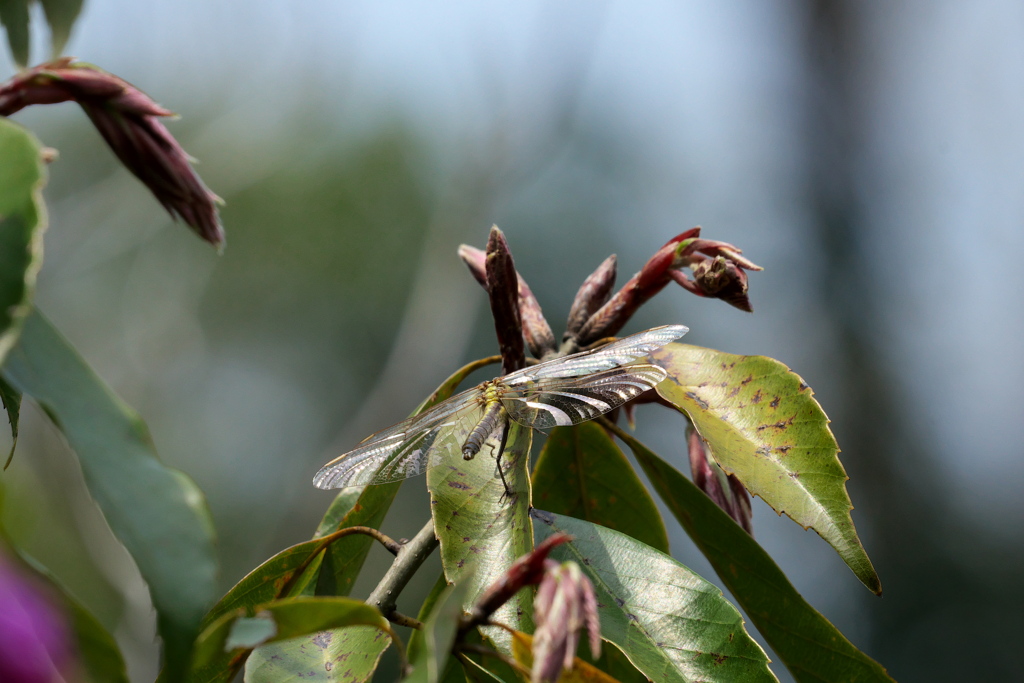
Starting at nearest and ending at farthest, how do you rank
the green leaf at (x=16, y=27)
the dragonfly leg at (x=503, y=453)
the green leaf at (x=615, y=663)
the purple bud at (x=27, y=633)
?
the purple bud at (x=27, y=633) < the green leaf at (x=16, y=27) < the dragonfly leg at (x=503, y=453) < the green leaf at (x=615, y=663)

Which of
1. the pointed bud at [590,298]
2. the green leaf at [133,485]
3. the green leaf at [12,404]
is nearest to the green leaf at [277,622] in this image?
the green leaf at [133,485]

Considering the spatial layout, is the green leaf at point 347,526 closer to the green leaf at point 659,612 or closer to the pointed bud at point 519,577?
the green leaf at point 659,612

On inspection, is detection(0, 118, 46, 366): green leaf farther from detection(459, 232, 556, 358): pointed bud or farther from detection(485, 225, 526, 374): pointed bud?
detection(459, 232, 556, 358): pointed bud

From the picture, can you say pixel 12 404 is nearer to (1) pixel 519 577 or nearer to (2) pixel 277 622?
(2) pixel 277 622

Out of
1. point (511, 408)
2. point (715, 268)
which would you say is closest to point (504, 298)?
point (511, 408)

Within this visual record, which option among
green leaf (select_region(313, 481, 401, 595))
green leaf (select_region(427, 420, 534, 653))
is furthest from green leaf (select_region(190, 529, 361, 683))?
green leaf (select_region(427, 420, 534, 653))

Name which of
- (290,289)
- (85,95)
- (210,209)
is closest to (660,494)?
(210,209)
